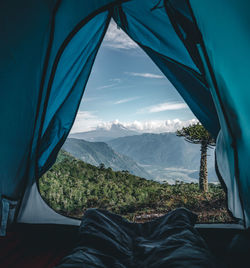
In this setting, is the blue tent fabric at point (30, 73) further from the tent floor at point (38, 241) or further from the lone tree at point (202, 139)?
the lone tree at point (202, 139)

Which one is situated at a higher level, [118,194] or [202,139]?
[202,139]

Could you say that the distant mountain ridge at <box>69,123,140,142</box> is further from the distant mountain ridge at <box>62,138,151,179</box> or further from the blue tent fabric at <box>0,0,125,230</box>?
the blue tent fabric at <box>0,0,125,230</box>

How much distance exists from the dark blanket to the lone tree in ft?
7.87

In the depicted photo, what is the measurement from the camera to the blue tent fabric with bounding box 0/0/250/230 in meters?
1.05

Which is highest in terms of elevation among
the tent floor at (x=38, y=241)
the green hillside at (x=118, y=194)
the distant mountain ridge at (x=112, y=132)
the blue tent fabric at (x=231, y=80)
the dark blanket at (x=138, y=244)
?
the blue tent fabric at (x=231, y=80)

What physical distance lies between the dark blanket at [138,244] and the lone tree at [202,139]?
240 centimetres

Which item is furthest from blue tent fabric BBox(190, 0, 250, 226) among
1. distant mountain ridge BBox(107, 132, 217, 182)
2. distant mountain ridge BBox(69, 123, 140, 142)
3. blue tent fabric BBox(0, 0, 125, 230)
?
distant mountain ridge BBox(69, 123, 140, 142)

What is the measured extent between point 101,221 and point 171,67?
3.78 ft

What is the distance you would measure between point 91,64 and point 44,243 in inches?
53.7

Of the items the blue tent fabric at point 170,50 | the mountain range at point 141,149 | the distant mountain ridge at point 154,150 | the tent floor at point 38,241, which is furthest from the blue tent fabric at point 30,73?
the distant mountain ridge at point 154,150

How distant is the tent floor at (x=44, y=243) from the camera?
52.4 inches

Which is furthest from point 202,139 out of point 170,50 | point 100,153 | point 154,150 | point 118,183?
point 154,150

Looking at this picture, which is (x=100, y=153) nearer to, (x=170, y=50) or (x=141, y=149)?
(x=141, y=149)

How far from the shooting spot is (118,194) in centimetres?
348
